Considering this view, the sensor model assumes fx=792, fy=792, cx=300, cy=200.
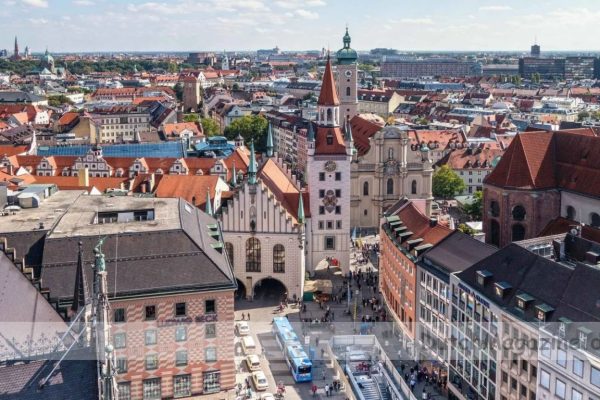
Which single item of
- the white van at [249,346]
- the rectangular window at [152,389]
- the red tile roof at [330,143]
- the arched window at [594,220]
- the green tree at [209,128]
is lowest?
the white van at [249,346]

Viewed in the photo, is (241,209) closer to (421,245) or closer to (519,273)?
(421,245)

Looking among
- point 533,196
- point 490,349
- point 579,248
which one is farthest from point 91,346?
point 533,196

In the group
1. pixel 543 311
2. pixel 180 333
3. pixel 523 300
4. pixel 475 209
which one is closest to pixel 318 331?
pixel 180 333

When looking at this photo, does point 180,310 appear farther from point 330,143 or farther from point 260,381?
point 330,143

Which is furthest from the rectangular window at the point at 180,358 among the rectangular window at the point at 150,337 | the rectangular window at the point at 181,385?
the rectangular window at the point at 150,337

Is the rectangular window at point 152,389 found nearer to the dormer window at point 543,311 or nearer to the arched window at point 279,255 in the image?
the dormer window at point 543,311

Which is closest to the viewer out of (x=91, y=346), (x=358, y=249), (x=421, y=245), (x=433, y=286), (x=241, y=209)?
(x=91, y=346)
